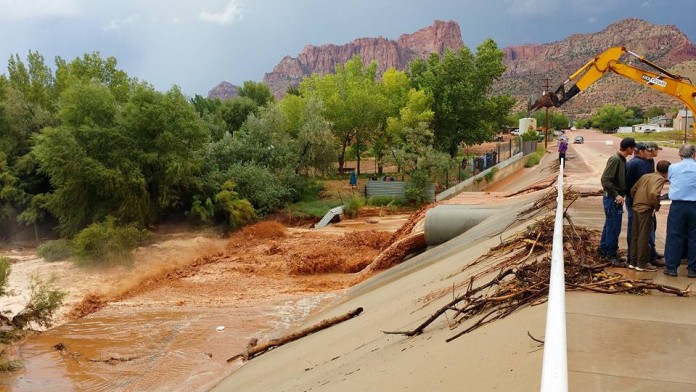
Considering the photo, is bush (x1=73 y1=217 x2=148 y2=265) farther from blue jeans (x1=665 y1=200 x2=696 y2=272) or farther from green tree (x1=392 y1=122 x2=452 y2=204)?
blue jeans (x1=665 y1=200 x2=696 y2=272)

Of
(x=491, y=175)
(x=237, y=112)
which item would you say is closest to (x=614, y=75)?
(x=237, y=112)

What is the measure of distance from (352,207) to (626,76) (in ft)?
60.6

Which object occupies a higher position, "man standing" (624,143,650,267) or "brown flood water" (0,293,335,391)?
"man standing" (624,143,650,267)

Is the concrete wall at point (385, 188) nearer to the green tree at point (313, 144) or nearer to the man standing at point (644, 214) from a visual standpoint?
the green tree at point (313, 144)

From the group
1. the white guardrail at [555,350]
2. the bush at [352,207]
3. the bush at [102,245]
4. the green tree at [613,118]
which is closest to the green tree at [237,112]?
the bush at [352,207]

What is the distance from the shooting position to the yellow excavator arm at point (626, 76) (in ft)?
49.6

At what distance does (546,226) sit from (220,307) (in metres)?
11.3

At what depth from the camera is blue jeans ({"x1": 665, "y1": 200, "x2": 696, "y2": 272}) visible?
662 centimetres

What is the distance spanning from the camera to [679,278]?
673 centimetres

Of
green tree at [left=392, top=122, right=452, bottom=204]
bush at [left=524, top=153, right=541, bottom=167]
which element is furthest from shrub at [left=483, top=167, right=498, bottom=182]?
bush at [left=524, top=153, right=541, bottom=167]

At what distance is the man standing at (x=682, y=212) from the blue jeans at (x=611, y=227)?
1.98ft

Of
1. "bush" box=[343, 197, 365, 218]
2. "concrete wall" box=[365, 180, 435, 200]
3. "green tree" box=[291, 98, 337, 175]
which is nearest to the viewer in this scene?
"bush" box=[343, 197, 365, 218]

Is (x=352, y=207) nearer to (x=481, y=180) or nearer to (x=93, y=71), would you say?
(x=481, y=180)

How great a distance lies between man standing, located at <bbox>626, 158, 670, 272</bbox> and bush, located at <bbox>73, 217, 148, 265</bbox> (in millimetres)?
23060
